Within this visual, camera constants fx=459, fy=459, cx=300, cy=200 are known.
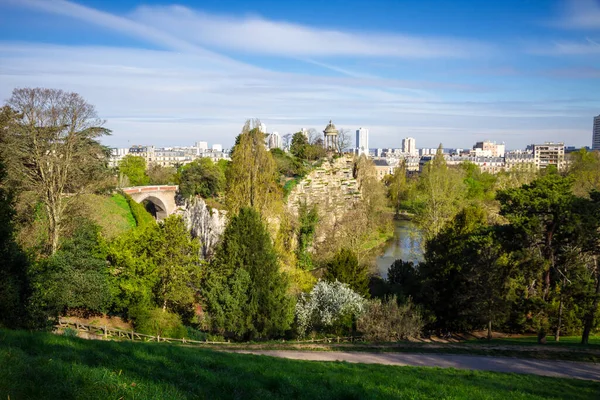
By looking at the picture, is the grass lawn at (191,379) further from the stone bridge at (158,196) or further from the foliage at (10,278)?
the stone bridge at (158,196)

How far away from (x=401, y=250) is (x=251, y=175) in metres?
23.0

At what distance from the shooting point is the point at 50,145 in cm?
2127

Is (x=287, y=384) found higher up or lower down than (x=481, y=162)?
lower down

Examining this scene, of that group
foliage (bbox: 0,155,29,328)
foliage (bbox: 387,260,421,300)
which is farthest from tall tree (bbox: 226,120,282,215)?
foliage (bbox: 0,155,29,328)

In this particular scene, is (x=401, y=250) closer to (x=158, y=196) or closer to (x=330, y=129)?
(x=330, y=129)

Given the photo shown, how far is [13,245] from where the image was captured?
42.9 feet

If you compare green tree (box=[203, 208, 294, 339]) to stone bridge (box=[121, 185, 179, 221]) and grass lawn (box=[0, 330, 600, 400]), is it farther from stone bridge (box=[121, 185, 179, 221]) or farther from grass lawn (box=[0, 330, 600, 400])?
stone bridge (box=[121, 185, 179, 221])

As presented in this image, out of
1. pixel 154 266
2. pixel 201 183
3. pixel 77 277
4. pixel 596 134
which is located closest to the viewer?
pixel 77 277

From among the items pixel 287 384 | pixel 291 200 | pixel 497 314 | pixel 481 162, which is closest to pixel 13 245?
pixel 287 384

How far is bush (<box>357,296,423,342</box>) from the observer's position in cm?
1906

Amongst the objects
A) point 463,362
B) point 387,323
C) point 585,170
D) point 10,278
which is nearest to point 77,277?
point 10,278

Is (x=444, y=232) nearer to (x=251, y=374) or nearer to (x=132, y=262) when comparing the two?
(x=132, y=262)

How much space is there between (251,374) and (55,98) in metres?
17.7

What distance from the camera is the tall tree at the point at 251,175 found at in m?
25.0
